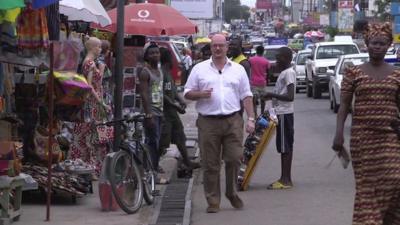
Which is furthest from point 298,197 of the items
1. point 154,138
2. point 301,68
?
point 301,68

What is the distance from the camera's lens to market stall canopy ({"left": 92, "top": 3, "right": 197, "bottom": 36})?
1449cm

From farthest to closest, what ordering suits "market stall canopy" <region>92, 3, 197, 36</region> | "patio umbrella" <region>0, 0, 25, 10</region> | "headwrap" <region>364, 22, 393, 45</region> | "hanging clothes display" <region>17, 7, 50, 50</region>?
1. "market stall canopy" <region>92, 3, 197, 36</region>
2. "hanging clothes display" <region>17, 7, 50, 50</region>
3. "patio umbrella" <region>0, 0, 25, 10</region>
4. "headwrap" <region>364, 22, 393, 45</region>

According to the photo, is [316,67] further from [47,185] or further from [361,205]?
[361,205]

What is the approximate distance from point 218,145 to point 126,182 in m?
1.05

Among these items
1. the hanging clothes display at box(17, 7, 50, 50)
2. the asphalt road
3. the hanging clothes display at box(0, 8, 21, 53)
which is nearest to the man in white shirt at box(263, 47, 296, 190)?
the asphalt road

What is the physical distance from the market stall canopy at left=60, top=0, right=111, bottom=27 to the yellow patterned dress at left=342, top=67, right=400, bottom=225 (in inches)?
235

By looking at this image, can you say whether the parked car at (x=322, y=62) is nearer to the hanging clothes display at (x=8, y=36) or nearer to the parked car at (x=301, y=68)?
the parked car at (x=301, y=68)

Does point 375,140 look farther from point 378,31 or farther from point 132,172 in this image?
point 132,172

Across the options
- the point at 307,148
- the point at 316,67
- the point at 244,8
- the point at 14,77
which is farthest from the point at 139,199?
the point at 244,8

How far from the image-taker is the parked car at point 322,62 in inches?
1273

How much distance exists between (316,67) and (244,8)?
Result: 141 meters

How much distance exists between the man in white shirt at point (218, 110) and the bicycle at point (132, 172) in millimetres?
765

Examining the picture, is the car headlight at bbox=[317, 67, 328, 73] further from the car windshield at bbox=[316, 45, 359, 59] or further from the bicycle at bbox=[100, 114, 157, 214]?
the bicycle at bbox=[100, 114, 157, 214]

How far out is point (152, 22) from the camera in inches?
575
